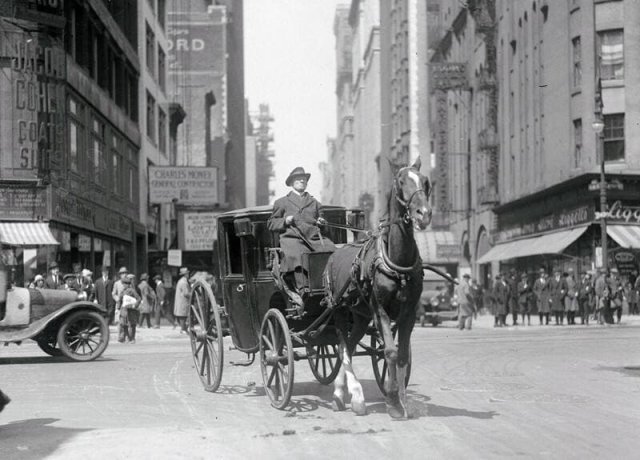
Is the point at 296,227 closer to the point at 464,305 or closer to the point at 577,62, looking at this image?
the point at 464,305

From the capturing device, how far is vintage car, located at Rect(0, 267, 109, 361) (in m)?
16.9

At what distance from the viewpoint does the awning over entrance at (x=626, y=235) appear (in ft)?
119

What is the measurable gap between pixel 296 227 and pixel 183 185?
39301 mm

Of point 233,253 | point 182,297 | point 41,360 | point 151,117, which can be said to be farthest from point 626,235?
point 233,253

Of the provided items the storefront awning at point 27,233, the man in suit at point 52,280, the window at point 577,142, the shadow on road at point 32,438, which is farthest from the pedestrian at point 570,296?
the shadow on road at point 32,438

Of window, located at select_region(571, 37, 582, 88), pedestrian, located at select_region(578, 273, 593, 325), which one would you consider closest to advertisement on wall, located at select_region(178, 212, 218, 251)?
window, located at select_region(571, 37, 582, 88)

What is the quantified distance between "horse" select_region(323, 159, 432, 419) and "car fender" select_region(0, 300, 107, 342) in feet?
28.6

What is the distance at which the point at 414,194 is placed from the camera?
8758 millimetres

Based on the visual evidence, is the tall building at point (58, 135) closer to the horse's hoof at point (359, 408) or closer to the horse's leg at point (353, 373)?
the horse's leg at point (353, 373)

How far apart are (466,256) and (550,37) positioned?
72.4ft

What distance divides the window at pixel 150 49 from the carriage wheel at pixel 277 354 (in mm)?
44287

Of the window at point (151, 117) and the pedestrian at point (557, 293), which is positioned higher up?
the window at point (151, 117)

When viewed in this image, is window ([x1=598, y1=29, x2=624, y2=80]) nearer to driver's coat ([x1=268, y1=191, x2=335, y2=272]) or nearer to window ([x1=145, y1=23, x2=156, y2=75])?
window ([x1=145, y1=23, x2=156, y2=75])

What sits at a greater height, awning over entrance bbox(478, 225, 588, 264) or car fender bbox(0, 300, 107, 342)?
awning over entrance bbox(478, 225, 588, 264)
